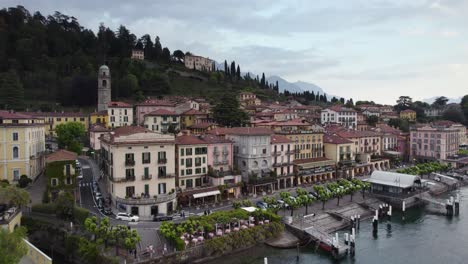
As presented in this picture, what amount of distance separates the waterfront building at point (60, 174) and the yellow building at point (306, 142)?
132ft

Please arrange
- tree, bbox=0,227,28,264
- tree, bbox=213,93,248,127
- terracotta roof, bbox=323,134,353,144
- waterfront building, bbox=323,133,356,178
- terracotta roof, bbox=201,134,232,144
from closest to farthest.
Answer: tree, bbox=0,227,28,264 → terracotta roof, bbox=201,134,232,144 → waterfront building, bbox=323,133,356,178 → terracotta roof, bbox=323,134,353,144 → tree, bbox=213,93,248,127

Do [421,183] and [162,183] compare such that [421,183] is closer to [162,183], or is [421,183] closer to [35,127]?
[162,183]

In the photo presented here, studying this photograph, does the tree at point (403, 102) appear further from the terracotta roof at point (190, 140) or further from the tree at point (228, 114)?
the terracotta roof at point (190, 140)

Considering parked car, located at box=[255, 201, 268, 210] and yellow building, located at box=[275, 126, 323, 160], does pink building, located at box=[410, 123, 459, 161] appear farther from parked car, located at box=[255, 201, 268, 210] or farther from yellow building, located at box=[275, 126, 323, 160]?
parked car, located at box=[255, 201, 268, 210]

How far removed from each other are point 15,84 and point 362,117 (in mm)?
108593

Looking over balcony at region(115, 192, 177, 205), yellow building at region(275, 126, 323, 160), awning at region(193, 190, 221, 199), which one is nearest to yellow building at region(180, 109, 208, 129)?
yellow building at region(275, 126, 323, 160)

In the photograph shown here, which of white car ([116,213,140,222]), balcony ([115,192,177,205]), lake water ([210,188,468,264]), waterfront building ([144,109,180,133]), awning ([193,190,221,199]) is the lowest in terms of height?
lake water ([210,188,468,264])

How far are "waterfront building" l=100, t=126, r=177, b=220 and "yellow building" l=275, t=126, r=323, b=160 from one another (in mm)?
29557

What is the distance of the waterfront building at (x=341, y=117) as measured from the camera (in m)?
113

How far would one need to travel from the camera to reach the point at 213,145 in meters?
57.7

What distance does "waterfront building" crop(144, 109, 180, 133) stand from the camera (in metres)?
84.6

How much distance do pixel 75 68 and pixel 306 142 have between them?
96.9 metres

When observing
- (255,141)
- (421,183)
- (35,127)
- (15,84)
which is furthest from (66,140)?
(421,183)

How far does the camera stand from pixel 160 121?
85.4 meters
